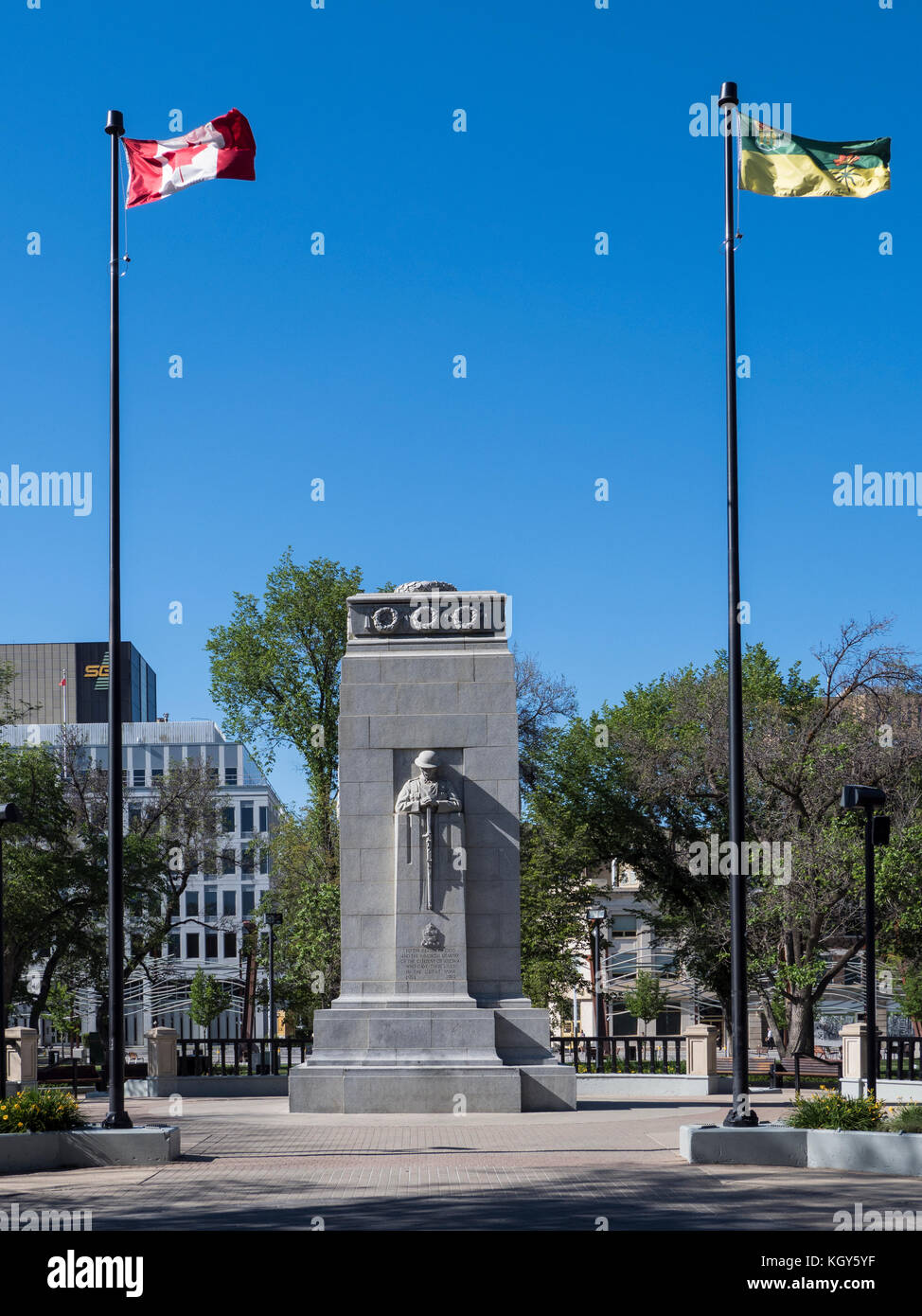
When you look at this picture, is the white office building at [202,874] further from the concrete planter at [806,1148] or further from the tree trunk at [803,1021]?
the concrete planter at [806,1148]

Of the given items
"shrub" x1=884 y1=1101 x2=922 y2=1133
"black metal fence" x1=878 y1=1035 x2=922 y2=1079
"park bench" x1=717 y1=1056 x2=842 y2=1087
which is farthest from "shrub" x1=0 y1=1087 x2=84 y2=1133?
"park bench" x1=717 y1=1056 x2=842 y2=1087

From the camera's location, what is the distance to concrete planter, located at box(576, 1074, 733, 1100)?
2905 cm

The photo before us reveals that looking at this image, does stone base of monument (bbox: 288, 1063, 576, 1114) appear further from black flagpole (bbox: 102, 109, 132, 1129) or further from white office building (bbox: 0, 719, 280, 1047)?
white office building (bbox: 0, 719, 280, 1047)

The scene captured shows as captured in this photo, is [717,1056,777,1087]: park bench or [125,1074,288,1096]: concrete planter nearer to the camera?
[125,1074,288,1096]: concrete planter

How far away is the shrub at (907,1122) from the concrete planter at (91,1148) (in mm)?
8050

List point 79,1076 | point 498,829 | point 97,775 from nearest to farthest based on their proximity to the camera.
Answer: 1. point 498,829
2. point 79,1076
3. point 97,775

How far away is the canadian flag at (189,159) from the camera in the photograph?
62.8ft

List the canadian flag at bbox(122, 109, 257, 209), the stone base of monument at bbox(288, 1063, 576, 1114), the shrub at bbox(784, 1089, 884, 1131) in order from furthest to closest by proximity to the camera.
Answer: the stone base of monument at bbox(288, 1063, 576, 1114) < the canadian flag at bbox(122, 109, 257, 209) < the shrub at bbox(784, 1089, 884, 1131)

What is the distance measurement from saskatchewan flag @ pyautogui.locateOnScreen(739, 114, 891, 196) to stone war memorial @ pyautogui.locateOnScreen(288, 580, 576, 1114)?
8368 millimetres

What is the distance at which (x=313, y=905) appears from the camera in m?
48.1

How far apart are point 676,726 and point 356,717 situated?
25.5m

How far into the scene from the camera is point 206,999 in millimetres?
76688
